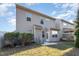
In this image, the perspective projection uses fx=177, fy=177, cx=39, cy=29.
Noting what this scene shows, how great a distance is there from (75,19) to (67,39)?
0.61 meters

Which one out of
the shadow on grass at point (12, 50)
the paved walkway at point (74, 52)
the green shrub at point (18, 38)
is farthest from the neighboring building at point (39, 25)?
the paved walkway at point (74, 52)

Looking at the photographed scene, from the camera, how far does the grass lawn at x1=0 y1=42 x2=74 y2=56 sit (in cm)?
496

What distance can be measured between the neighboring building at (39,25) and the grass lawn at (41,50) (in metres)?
0.20

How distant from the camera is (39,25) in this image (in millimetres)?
5047

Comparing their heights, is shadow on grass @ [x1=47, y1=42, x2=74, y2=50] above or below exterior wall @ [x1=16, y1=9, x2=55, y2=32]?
below

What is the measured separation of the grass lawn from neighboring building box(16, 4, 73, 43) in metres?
0.20

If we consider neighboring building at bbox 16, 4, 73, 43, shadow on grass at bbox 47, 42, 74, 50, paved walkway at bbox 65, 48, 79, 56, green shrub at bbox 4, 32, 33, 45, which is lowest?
paved walkway at bbox 65, 48, 79, 56

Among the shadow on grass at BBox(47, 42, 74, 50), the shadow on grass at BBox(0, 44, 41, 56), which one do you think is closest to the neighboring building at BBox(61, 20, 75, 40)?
the shadow on grass at BBox(47, 42, 74, 50)

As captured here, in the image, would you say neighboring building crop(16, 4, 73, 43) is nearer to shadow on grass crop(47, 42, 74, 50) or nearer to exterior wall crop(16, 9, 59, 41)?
exterior wall crop(16, 9, 59, 41)

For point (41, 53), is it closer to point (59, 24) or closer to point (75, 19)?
point (59, 24)

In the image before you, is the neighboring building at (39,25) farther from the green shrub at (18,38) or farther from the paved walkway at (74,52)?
the paved walkway at (74,52)

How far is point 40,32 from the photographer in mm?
5012

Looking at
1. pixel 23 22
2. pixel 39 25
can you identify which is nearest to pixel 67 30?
pixel 39 25

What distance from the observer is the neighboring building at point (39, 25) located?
16.2 ft
